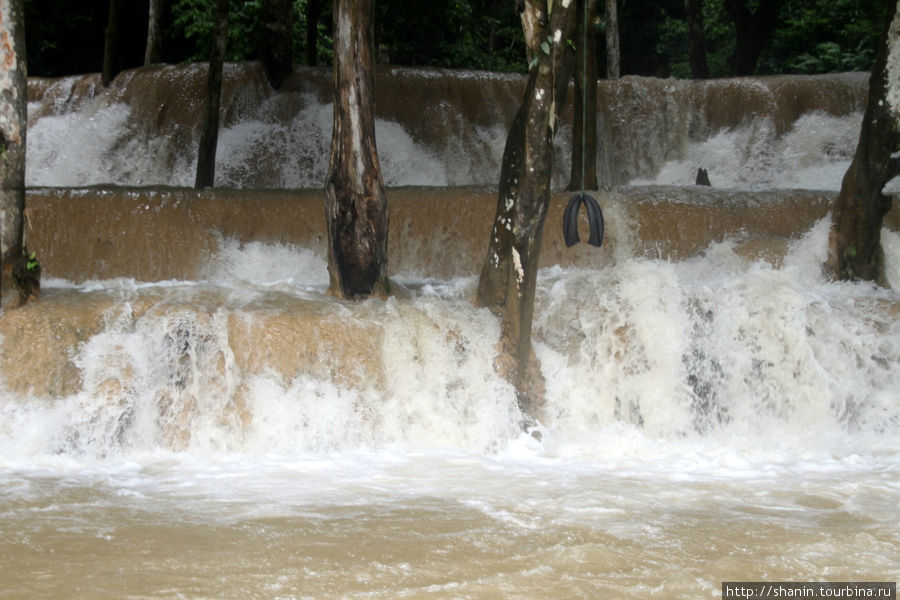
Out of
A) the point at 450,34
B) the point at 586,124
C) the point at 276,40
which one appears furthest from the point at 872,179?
the point at 450,34

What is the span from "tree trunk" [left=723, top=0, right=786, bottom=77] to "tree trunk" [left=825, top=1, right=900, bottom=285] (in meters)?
10.2

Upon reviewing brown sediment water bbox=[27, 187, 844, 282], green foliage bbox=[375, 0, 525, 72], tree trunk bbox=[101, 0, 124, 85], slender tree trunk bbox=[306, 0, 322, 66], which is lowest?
brown sediment water bbox=[27, 187, 844, 282]

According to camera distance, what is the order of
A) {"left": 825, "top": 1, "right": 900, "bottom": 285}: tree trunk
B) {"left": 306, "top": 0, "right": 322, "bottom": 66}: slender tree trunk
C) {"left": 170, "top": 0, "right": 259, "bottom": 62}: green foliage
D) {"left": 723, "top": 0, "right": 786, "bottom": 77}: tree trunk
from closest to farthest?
1. {"left": 825, "top": 1, "right": 900, "bottom": 285}: tree trunk
2. {"left": 306, "top": 0, "right": 322, "bottom": 66}: slender tree trunk
3. {"left": 170, "top": 0, "right": 259, "bottom": 62}: green foliage
4. {"left": 723, "top": 0, "right": 786, "bottom": 77}: tree trunk

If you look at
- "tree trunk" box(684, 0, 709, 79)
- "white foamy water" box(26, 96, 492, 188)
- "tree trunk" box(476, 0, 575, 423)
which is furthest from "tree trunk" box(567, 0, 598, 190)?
"tree trunk" box(684, 0, 709, 79)

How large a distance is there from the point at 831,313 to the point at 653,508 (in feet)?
11.3

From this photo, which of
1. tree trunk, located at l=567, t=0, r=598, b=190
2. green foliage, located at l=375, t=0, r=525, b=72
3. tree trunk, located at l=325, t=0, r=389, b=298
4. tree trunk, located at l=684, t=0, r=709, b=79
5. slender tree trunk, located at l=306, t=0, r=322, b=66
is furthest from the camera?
tree trunk, located at l=684, t=0, r=709, b=79

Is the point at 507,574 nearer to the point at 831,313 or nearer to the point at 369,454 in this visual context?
the point at 369,454

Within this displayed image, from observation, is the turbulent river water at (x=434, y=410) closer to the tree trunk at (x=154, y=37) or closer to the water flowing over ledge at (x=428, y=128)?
the water flowing over ledge at (x=428, y=128)

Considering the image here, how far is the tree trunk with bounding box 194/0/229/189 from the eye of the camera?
37.1 ft

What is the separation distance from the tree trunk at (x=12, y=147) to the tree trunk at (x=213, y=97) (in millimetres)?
3601

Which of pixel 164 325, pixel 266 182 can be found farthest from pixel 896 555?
pixel 266 182

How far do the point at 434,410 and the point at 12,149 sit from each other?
3.66 metres

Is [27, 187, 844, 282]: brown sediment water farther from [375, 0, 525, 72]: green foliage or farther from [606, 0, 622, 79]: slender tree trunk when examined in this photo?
[375, 0, 525, 72]: green foliage

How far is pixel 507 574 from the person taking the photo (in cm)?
441
